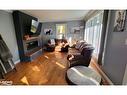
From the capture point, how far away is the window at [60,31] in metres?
6.56

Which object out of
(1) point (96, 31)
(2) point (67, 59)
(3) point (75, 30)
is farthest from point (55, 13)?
(3) point (75, 30)

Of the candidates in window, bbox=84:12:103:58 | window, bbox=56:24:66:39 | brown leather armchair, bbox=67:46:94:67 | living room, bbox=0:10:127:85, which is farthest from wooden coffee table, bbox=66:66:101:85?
window, bbox=56:24:66:39

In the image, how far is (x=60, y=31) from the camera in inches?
264

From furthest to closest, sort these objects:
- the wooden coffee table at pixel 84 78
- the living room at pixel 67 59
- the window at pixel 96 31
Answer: the window at pixel 96 31
the living room at pixel 67 59
the wooden coffee table at pixel 84 78

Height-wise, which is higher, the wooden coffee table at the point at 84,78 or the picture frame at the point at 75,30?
the picture frame at the point at 75,30

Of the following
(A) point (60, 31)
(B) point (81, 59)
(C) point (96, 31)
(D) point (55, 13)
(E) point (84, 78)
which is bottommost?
(E) point (84, 78)

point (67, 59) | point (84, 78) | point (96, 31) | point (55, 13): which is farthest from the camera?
point (55, 13)

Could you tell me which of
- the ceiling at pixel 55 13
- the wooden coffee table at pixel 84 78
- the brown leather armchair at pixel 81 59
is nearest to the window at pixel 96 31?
the ceiling at pixel 55 13

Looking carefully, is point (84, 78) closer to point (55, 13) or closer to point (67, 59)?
point (67, 59)

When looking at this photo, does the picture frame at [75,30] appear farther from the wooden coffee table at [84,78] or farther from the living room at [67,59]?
the wooden coffee table at [84,78]

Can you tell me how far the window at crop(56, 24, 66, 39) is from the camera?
6.56m

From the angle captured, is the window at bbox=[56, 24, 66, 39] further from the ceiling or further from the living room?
the ceiling
